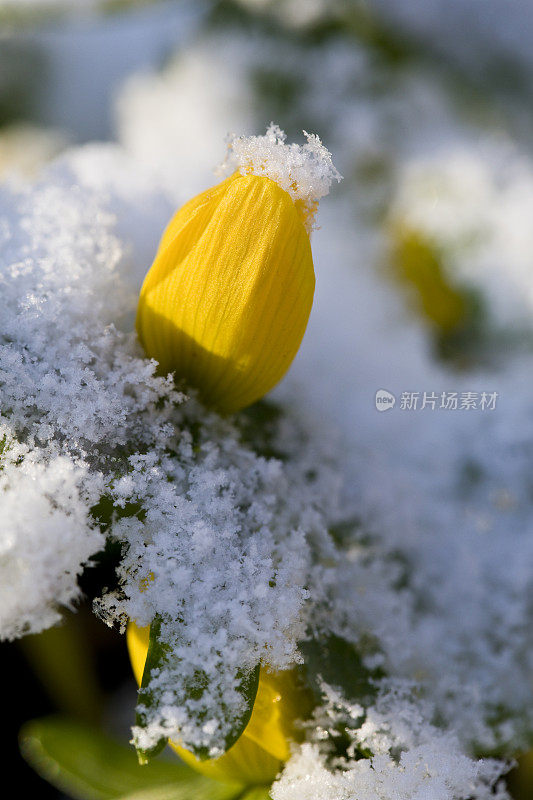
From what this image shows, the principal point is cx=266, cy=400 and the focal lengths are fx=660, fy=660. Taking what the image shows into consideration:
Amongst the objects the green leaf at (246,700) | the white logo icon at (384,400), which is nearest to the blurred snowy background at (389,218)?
the white logo icon at (384,400)

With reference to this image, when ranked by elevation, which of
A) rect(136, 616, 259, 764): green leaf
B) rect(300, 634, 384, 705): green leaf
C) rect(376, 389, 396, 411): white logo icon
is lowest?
rect(136, 616, 259, 764): green leaf

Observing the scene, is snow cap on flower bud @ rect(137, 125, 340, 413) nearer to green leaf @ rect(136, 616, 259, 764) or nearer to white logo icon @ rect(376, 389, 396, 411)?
green leaf @ rect(136, 616, 259, 764)

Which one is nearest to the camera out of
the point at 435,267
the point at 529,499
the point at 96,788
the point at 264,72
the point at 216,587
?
the point at 216,587

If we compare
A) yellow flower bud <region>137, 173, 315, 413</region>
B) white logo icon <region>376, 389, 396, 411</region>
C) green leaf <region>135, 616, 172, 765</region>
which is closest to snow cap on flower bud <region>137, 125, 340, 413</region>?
yellow flower bud <region>137, 173, 315, 413</region>

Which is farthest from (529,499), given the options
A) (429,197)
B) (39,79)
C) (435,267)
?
(39,79)

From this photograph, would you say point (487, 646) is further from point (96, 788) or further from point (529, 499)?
point (96, 788)

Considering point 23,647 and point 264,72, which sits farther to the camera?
point 264,72
